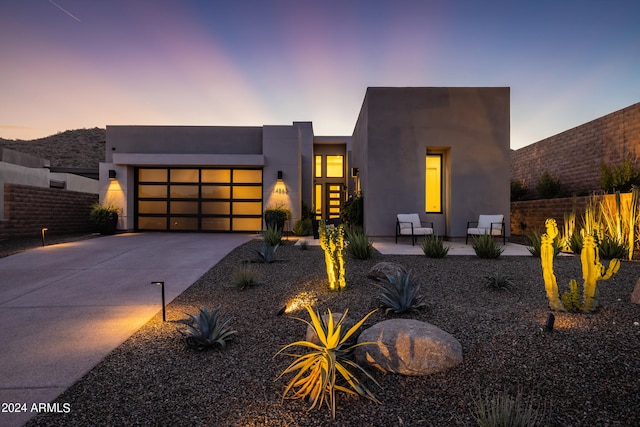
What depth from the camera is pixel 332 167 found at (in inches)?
631

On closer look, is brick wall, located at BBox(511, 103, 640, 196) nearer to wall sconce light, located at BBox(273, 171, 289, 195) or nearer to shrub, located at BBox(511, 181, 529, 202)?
shrub, located at BBox(511, 181, 529, 202)

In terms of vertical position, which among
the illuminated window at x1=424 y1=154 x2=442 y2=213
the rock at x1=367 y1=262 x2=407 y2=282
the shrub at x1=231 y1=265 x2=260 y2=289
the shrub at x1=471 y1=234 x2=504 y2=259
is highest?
the illuminated window at x1=424 y1=154 x2=442 y2=213

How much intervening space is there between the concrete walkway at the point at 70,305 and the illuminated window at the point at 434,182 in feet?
18.7

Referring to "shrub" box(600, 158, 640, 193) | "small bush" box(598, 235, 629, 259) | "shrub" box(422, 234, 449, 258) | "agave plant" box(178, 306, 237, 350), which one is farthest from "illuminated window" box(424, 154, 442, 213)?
"agave plant" box(178, 306, 237, 350)

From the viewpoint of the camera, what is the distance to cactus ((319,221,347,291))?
3.64 metres

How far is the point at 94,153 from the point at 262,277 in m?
42.8

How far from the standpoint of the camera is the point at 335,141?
15828 mm

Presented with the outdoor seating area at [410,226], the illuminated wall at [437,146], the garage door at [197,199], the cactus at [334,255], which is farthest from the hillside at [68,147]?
the cactus at [334,255]

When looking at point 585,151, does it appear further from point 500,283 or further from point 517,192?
point 500,283

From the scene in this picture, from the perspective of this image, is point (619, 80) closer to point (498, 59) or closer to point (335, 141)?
point (498, 59)

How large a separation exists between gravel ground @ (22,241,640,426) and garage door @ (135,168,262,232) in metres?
8.42

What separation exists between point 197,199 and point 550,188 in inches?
527

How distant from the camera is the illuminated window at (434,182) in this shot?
858cm

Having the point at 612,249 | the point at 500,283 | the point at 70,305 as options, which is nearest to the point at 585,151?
the point at 612,249
